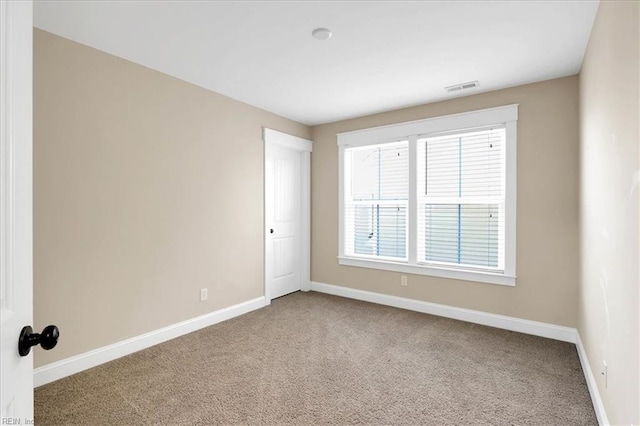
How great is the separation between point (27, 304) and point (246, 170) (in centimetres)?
327

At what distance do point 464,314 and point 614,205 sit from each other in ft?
7.74

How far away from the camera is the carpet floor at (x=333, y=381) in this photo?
2.06 m

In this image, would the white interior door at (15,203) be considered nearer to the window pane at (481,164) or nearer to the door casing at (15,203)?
the door casing at (15,203)

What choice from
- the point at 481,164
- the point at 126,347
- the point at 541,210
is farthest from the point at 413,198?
the point at 126,347

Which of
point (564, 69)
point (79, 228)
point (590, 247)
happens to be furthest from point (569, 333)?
point (79, 228)

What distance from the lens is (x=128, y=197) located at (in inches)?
114

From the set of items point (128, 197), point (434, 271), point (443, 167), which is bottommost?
point (434, 271)

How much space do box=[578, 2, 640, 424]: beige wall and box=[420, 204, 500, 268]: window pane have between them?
1.10 meters

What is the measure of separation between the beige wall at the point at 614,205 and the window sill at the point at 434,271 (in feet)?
3.16

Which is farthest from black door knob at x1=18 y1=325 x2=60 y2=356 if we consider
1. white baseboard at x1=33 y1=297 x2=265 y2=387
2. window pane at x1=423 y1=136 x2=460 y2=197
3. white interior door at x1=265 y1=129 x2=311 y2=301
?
window pane at x1=423 y1=136 x2=460 y2=197

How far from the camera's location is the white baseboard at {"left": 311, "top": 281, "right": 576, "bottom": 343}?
3.24 metres

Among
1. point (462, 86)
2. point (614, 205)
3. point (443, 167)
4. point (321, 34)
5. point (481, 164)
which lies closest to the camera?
point (614, 205)

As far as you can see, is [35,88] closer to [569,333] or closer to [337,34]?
[337,34]

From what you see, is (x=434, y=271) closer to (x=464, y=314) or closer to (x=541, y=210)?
(x=464, y=314)
